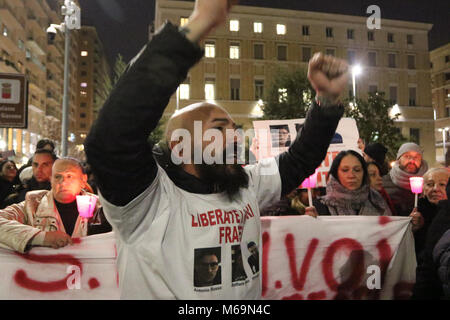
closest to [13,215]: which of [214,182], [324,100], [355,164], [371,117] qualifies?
[214,182]

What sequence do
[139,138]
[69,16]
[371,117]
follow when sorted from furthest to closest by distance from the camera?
[371,117] < [69,16] < [139,138]

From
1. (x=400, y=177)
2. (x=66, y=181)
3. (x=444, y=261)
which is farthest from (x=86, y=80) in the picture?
(x=444, y=261)

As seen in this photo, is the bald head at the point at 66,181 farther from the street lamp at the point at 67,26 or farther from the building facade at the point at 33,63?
the building facade at the point at 33,63

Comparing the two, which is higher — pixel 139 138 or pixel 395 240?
pixel 139 138

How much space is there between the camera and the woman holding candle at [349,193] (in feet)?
11.2

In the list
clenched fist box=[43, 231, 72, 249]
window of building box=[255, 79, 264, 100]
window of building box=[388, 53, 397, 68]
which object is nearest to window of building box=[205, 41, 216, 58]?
window of building box=[255, 79, 264, 100]

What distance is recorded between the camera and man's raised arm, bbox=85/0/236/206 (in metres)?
1.12

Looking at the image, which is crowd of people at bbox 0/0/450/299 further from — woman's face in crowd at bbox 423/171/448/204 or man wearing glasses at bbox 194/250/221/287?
woman's face in crowd at bbox 423/171/448/204

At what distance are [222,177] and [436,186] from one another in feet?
9.24

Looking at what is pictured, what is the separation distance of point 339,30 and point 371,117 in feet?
52.7

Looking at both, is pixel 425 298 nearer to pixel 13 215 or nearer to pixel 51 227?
pixel 51 227

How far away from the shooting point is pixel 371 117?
25.9 m

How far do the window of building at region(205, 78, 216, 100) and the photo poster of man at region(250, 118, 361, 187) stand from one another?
3140 centimetres

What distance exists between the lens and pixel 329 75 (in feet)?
5.50
